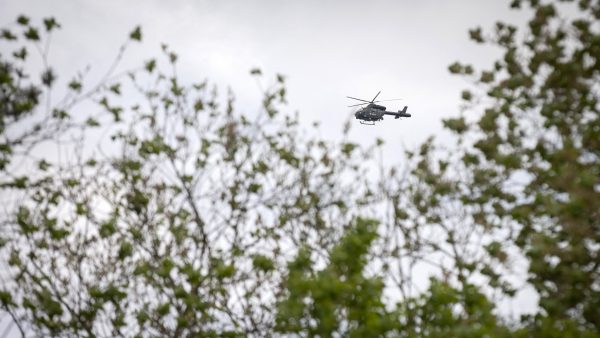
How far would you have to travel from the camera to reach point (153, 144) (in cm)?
696

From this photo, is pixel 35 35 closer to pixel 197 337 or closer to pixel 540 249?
pixel 197 337

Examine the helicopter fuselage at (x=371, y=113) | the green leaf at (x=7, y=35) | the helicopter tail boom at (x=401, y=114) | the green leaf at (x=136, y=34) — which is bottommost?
the green leaf at (x=7, y=35)

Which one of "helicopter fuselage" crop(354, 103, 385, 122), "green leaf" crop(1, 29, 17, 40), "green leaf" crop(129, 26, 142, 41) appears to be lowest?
"green leaf" crop(1, 29, 17, 40)

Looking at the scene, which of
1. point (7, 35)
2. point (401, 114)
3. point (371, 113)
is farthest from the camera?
point (401, 114)

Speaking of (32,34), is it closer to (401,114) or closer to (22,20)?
(22,20)

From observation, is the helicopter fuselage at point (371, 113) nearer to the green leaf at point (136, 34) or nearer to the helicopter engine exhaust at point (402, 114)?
the helicopter engine exhaust at point (402, 114)

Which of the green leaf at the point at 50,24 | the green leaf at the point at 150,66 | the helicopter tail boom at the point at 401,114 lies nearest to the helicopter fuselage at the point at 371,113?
the helicopter tail boom at the point at 401,114

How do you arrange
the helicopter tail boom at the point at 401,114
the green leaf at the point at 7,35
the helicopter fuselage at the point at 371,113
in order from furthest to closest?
the helicopter tail boom at the point at 401,114
the helicopter fuselage at the point at 371,113
the green leaf at the point at 7,35

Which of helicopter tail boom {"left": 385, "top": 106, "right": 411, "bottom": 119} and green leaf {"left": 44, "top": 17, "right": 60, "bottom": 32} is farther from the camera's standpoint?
helicopter tail boom {"left": 385, "top": 106, "right": 411, "bottom": 119}

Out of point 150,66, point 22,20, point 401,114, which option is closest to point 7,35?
point 22,20

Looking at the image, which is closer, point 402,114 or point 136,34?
point 136,34

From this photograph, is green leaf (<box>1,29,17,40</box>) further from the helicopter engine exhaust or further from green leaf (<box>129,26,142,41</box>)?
the helicopter engine exhaust

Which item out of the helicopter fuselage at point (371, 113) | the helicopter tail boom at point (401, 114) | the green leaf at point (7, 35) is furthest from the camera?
the helicopter tail boom at point (401, 114)

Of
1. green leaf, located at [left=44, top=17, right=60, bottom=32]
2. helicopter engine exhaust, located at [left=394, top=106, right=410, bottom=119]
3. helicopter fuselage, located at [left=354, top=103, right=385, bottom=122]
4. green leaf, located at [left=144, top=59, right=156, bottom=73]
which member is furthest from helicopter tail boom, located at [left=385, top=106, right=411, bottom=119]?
green leaf, located at [left=44, top=17, right=60, bottom=32]
